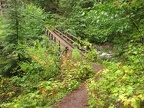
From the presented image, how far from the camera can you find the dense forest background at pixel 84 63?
4.82 m

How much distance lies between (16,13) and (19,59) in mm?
3247

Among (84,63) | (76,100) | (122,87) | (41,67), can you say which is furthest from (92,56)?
(122,87)

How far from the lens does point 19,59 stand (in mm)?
14945

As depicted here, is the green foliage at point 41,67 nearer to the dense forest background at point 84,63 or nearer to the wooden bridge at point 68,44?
the dense forest background at point 84,63

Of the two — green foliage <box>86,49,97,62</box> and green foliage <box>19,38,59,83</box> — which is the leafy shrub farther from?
green foliage <box>86,49,97,62</box>

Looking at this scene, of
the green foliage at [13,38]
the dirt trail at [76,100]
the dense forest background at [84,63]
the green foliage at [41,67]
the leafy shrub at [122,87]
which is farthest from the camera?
the green foliage at [13,38]

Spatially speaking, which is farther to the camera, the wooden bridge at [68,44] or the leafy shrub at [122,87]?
the wooden bridge at [68,44]

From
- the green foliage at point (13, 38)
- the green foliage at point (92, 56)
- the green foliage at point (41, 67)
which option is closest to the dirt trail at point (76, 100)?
the green foliage at point (41, 67)

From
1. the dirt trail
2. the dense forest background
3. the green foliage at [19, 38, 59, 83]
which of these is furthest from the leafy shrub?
the green foliage at [19, 38, 59, 83]

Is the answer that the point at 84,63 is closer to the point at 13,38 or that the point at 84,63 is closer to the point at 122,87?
the point at 13,38

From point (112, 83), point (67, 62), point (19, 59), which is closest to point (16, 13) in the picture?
point (19, 59)

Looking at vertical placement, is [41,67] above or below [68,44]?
below

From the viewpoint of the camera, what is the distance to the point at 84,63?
11500 millimetres

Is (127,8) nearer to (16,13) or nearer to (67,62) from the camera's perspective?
(67,62)
